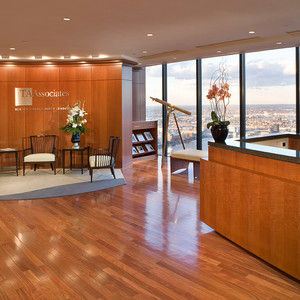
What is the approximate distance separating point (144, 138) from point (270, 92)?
400 centimetres

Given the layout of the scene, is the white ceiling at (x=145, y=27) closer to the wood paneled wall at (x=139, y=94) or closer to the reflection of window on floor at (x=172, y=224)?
the wood paneled wall at (x=139, y=94)

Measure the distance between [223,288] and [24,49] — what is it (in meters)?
6.88

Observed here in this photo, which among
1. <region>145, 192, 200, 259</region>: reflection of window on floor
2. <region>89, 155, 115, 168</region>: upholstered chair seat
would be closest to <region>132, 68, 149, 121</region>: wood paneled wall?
<region>89, 155, 115, 168</region>: upholstered chair seat

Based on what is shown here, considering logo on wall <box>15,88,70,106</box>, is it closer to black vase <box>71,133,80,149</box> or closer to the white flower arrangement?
the white flower arrangement

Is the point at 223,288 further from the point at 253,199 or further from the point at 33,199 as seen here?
the point at 33,199

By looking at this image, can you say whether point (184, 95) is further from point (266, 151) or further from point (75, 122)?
point (266, 151)

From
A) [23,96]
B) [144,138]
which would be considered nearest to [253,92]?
[144,138]

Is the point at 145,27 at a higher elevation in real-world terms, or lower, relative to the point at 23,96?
higher

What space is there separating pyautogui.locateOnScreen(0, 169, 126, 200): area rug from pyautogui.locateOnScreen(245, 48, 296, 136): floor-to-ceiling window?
3756 millimetres

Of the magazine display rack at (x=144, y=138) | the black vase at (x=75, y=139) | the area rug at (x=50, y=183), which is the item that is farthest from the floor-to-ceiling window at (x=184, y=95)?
the black vase at (x=75, y=139)

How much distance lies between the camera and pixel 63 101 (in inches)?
379

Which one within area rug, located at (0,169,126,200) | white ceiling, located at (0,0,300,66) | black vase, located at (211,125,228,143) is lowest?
area rug, located at (0,169,126,200)

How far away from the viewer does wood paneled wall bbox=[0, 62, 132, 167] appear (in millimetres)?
9477

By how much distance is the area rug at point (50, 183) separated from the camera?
6.88 metres
